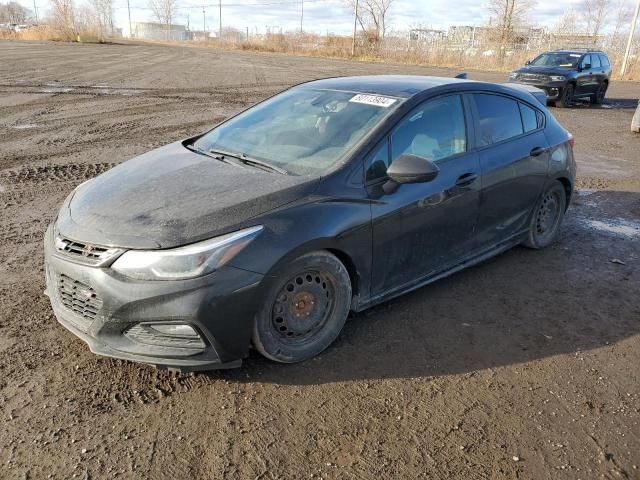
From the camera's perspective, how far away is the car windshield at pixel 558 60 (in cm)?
1742

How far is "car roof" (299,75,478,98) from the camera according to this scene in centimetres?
390

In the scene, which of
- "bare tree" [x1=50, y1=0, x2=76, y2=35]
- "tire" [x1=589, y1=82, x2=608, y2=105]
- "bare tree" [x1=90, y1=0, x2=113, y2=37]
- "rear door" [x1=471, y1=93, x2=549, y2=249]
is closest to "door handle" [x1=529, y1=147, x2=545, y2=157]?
"rear door" [x1=471, y1=93, x2=549, y2=249]

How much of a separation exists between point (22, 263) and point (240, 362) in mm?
2576

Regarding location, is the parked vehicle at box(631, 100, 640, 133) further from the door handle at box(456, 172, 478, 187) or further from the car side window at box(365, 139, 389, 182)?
the car side window at box(365, 139, 389, 182)

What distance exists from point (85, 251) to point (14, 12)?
148m

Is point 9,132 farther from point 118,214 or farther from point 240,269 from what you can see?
point 240,269

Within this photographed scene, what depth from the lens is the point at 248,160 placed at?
364cm

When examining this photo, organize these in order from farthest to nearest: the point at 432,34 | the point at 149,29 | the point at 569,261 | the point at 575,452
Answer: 1. the point at 149,29
2. the point at 432,34
3. the point at 569,261
4. the point at 575,452

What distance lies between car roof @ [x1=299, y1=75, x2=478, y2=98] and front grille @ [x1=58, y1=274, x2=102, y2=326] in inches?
94.6

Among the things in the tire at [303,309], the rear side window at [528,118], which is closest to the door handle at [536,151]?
the rear side window at [528,118]

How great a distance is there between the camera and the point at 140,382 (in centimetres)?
299

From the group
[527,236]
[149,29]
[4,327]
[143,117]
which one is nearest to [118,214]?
[4,327]

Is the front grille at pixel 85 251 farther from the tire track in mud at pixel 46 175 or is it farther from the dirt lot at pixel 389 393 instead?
the tire track in mud at pixel 46 175

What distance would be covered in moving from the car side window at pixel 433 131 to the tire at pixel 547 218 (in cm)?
141
